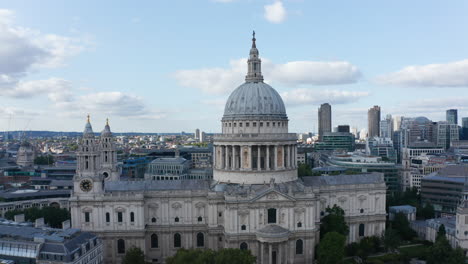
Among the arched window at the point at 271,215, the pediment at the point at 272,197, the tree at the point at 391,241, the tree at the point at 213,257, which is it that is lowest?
the tree at the point at 391,241

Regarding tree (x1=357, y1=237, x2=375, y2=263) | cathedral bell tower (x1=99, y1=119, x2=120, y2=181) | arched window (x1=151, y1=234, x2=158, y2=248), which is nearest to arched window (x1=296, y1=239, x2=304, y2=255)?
tree (x1=357, y1=237, x2=375, y2=263)

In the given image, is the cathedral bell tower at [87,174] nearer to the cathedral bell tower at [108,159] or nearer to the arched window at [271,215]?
the cathedral bell tower at [108,159]

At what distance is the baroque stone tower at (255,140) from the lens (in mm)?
82500

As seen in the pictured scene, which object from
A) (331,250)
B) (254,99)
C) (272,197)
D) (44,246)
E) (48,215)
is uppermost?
(254,99)

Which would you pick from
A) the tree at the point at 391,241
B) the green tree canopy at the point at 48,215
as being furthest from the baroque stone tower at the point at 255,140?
the green tree canopy at the point at 48,215

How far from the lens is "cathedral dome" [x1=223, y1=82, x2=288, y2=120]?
279 ft

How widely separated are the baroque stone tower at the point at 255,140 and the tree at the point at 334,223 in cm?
1083

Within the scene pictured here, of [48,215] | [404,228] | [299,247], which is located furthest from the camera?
[48,215]

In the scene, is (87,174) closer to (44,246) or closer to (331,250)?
(44,246)

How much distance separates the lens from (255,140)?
270 ft

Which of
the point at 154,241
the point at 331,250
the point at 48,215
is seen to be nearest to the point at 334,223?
the point at 331,250

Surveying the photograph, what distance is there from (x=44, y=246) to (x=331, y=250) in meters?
47.3

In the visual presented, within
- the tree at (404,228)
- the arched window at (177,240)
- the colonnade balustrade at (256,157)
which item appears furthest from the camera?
the tree at (404,228)

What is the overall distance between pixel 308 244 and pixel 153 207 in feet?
106
